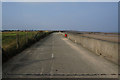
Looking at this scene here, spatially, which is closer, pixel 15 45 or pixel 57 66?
pixel 57 66

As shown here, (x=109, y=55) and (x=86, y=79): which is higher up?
(x=109, y=55)

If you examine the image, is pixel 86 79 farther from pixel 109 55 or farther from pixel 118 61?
pixel 109 55

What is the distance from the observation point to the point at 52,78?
4.90m

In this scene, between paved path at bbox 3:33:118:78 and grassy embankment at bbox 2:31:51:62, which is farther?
grassy embankment at bbox 2:31:51:62

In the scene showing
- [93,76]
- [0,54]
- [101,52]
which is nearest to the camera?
[93,76]

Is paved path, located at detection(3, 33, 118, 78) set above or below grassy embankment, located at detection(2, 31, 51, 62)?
below

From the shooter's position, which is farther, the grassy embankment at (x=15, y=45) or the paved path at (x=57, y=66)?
the grassy embankment at (x=15, y=45)

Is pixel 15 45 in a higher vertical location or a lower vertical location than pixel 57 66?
higher

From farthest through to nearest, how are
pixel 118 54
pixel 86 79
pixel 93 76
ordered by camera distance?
1. pixel 118 54
2. pixel 93 76
3. pixel 86 79

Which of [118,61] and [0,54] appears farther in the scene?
[0,54]

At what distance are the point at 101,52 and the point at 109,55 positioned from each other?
1409mm

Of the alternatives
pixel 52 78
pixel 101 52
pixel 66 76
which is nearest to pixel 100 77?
pixel 66 76

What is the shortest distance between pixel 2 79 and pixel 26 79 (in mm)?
976

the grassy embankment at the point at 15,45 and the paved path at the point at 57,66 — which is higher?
the grassy embankment at the point at 15,45
